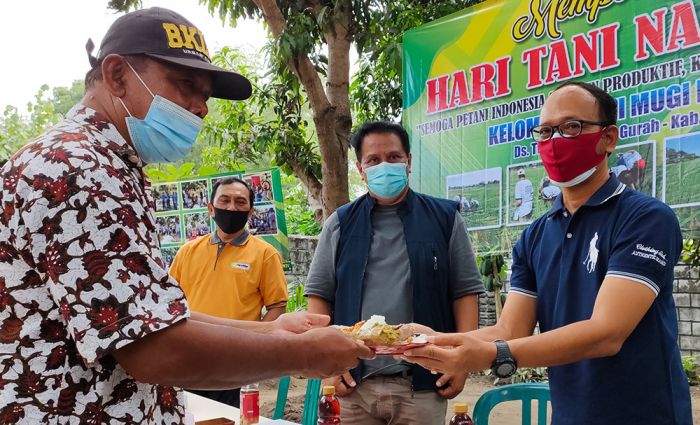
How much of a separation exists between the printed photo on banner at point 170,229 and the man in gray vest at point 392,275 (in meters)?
4.63

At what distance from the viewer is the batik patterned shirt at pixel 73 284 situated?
123cm

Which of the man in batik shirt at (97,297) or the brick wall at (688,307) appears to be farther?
the brick wall at (688,307)

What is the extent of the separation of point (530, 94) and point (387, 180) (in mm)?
1388

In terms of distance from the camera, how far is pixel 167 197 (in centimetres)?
775

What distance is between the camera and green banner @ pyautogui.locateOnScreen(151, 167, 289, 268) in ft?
21.5

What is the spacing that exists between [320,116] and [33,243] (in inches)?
181

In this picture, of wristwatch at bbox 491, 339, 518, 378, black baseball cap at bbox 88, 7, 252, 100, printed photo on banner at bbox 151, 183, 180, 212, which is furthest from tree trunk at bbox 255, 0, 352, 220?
black baseball cap at bbox 88, 7, 252, 100

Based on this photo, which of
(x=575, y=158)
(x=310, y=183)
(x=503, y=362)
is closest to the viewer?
(x=503, y=362)

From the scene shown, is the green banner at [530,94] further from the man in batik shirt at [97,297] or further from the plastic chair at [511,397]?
the man in batik shirt at [97,297]

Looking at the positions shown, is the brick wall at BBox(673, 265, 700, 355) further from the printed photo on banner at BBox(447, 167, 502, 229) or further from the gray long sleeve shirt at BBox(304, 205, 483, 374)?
the gray long sleeve shirt at BBox(304, 205, 483, 374)

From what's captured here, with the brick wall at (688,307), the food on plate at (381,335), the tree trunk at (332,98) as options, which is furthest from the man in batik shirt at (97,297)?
the brick wall at (688,307)

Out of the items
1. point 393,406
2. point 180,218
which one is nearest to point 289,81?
point 180,218

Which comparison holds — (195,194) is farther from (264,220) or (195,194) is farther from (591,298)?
(591,298)

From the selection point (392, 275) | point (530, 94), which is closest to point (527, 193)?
point (530, 94)
